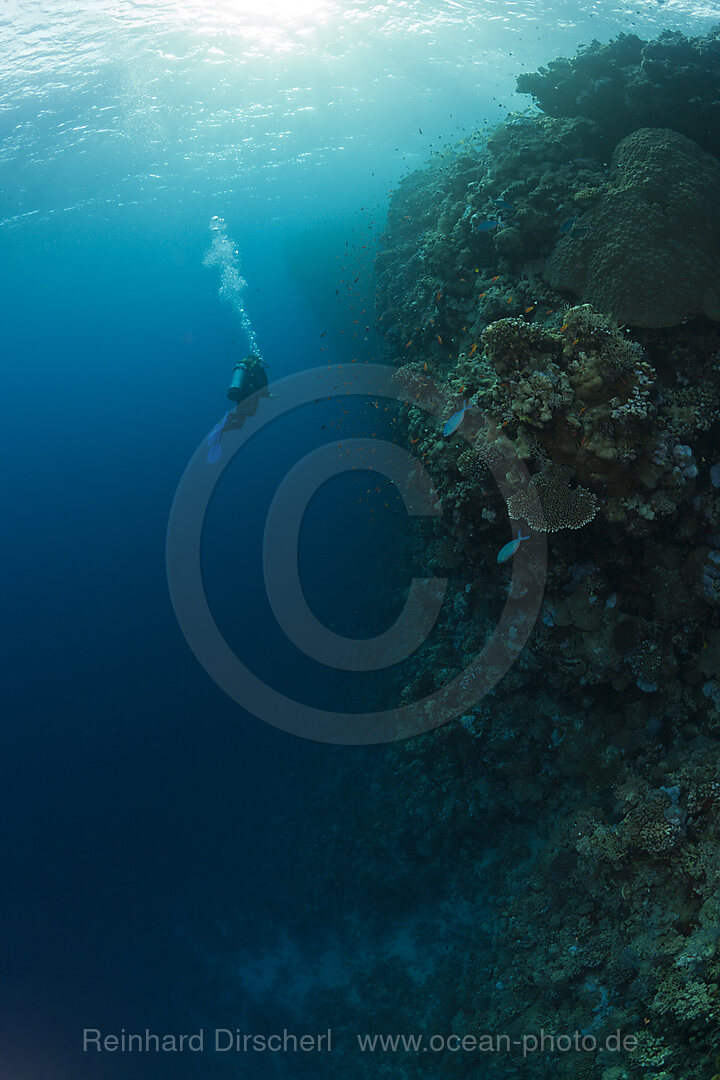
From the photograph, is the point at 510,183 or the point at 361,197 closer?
the point at 510,183

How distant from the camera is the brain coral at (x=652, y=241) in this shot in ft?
25.5

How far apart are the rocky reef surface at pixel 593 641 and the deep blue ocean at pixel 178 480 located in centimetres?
157

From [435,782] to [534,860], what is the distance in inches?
84.6

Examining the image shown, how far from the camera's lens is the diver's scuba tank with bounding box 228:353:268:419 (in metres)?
13.9

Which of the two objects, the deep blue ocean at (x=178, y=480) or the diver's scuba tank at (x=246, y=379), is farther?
the diver's scuba tank at (x=246, y=379)

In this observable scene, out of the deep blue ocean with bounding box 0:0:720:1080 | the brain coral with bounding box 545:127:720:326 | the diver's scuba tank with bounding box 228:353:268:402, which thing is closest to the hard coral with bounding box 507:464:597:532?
the brain coral with bounding box 545:127:720:326

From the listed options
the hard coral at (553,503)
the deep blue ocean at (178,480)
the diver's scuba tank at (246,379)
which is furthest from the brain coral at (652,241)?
the diver's scuba tank at (246,379)

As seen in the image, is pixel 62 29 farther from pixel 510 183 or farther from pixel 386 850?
pixel 386 850

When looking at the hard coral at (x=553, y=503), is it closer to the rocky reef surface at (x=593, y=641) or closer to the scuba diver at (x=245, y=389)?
the rocky reef surface at (x=593, y=641)

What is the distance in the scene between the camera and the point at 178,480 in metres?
18.7

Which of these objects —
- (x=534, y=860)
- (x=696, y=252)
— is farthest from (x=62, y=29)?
(x=534, y=860)

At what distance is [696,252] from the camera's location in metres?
7.98

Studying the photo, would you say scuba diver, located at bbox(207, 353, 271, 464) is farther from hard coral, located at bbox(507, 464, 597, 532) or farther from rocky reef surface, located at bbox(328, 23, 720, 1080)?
hard coral, located at bbox(507, 464, 597, 532)

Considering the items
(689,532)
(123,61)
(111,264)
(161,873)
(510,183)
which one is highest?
(123,61)
